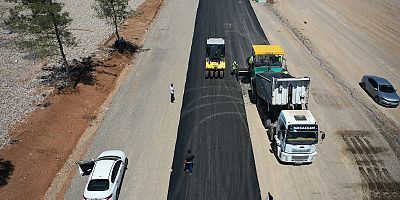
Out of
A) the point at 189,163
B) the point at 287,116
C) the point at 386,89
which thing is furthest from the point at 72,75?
the point at 386,89

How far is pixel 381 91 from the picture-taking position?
99.6 ft

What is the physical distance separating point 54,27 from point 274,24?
29.3 metres

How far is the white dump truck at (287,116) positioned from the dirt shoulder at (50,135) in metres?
13.1

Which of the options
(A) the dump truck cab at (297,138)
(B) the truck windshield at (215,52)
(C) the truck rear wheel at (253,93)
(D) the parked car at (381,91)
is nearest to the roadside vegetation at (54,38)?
(B) the truck windshield at (215,52)

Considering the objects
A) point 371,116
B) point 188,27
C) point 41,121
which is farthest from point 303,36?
point 41,121

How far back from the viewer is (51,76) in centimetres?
3356

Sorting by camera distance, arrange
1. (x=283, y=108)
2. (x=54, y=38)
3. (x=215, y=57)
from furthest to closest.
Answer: (x=215, y=57) → (x=54, y=38) → (x=283, y=108)

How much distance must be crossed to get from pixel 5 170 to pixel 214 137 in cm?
1339

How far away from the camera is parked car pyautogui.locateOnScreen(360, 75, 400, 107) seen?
97.1 ft

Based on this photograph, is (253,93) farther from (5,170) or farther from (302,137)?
(5,170)

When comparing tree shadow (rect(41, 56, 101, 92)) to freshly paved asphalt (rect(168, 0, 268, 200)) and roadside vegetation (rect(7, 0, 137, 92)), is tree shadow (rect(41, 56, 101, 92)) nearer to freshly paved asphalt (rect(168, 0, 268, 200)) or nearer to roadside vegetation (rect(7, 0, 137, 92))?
roadside vegetation (rect(7, 0, 137, 92))

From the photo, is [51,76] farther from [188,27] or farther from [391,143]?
[391,143]

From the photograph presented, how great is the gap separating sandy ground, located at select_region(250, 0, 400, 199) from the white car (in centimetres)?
832

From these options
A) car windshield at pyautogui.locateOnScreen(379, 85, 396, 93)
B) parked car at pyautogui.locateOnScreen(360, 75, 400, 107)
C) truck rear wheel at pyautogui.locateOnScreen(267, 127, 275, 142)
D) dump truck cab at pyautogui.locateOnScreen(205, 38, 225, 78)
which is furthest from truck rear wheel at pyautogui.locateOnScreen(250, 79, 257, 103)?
car windshield at pyautogui.locateOnScreen(379, 85, 396, 93)
